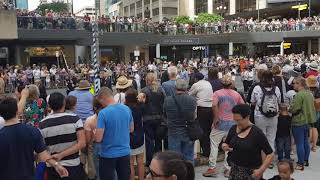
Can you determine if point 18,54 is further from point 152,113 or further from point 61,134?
point 61,134

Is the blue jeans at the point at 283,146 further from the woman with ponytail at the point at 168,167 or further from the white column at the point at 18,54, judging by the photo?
the white column at the point at 18,54

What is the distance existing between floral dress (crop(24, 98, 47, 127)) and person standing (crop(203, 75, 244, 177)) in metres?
2.78

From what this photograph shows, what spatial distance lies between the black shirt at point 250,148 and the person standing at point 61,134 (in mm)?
1724

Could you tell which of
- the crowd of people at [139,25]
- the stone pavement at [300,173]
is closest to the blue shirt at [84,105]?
the stone pavement at [300,173]

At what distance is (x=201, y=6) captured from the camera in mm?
74688

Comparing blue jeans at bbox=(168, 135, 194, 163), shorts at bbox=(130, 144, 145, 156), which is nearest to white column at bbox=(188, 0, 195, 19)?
blue jeans at bbox=(168, 135, 194, 163)

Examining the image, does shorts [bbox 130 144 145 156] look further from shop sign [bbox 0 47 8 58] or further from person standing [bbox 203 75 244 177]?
shop sign [bbox 0 47 8 58]

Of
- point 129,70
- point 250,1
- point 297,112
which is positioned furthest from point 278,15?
point 297,112

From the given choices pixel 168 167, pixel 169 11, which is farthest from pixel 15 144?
pixel 169 11

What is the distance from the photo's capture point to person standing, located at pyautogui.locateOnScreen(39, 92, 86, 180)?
201 inches

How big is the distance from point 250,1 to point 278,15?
4590 mm

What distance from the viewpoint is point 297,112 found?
8258 millimetres

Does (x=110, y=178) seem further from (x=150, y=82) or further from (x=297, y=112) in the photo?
(x=297, y=112)

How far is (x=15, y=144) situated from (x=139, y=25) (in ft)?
111
